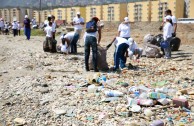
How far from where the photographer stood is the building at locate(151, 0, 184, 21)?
2730 cm

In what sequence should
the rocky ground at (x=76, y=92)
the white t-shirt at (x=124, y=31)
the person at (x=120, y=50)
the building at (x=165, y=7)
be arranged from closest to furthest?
the rocky ground at (x=76, y=92) < the person at (x=120, y=50) < the white t-shirt at (x=124, y=31) < the building at (x=165, y=7)

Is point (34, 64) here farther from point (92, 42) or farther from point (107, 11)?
point (107, 11)

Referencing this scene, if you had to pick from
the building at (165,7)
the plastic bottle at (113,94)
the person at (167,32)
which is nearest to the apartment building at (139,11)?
the building at (165,7)

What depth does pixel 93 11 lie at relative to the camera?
3647cm

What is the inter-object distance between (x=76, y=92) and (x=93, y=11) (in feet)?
99.8

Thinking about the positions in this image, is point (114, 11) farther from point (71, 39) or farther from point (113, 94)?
point (113, 94)

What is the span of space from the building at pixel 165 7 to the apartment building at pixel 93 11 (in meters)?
7.52

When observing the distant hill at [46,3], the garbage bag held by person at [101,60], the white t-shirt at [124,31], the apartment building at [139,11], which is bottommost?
the garbage bag held by person at [101,60]

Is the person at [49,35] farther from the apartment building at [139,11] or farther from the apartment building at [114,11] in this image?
the apartment building at [114,11]

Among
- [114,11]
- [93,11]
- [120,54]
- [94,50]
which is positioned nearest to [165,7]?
[114,11]

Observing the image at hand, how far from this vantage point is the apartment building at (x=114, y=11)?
32594 mm

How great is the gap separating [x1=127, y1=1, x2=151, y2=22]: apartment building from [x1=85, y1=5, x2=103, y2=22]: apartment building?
4.15 meters

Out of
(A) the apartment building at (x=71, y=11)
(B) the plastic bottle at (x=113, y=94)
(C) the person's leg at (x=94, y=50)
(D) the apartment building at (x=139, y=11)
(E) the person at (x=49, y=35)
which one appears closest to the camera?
(B) the plastic bottle at (x=113, y=94)

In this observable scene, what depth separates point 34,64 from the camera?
33.3ft
